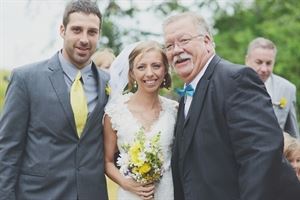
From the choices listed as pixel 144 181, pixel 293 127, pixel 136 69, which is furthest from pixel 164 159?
pixel 293 127

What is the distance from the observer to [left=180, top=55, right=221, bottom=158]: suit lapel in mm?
5184

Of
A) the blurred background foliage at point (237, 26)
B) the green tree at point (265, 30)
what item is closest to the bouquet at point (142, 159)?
the blurred background foliage at point (237, 26)

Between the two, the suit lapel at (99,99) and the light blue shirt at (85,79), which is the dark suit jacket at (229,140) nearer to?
the suit lapel at (99,99)

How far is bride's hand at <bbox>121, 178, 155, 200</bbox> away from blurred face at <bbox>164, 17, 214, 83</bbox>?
1.17m

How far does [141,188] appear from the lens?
610 cm

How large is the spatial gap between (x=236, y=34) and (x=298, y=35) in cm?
197

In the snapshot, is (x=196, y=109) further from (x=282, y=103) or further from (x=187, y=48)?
(x=282, y=103)

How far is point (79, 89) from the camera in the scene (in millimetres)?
5891

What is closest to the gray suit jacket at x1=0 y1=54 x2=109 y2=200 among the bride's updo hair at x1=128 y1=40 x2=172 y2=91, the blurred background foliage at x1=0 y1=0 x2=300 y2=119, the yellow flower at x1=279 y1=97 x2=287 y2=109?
the bride's updo hair at x1=128 y1=40 x2=172 y2=91

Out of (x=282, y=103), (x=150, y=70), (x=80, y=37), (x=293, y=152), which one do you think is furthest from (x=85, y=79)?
(x=282, y=103)

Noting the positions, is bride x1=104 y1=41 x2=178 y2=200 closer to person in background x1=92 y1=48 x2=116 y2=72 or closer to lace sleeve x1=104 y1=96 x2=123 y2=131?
lace sleeve x1=104 y1=96 x2=123 y2=131

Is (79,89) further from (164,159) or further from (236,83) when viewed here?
(236,83)

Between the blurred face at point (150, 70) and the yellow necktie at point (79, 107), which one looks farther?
the blurred face at point (150, 70)

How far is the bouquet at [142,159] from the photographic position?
5.95 meters
